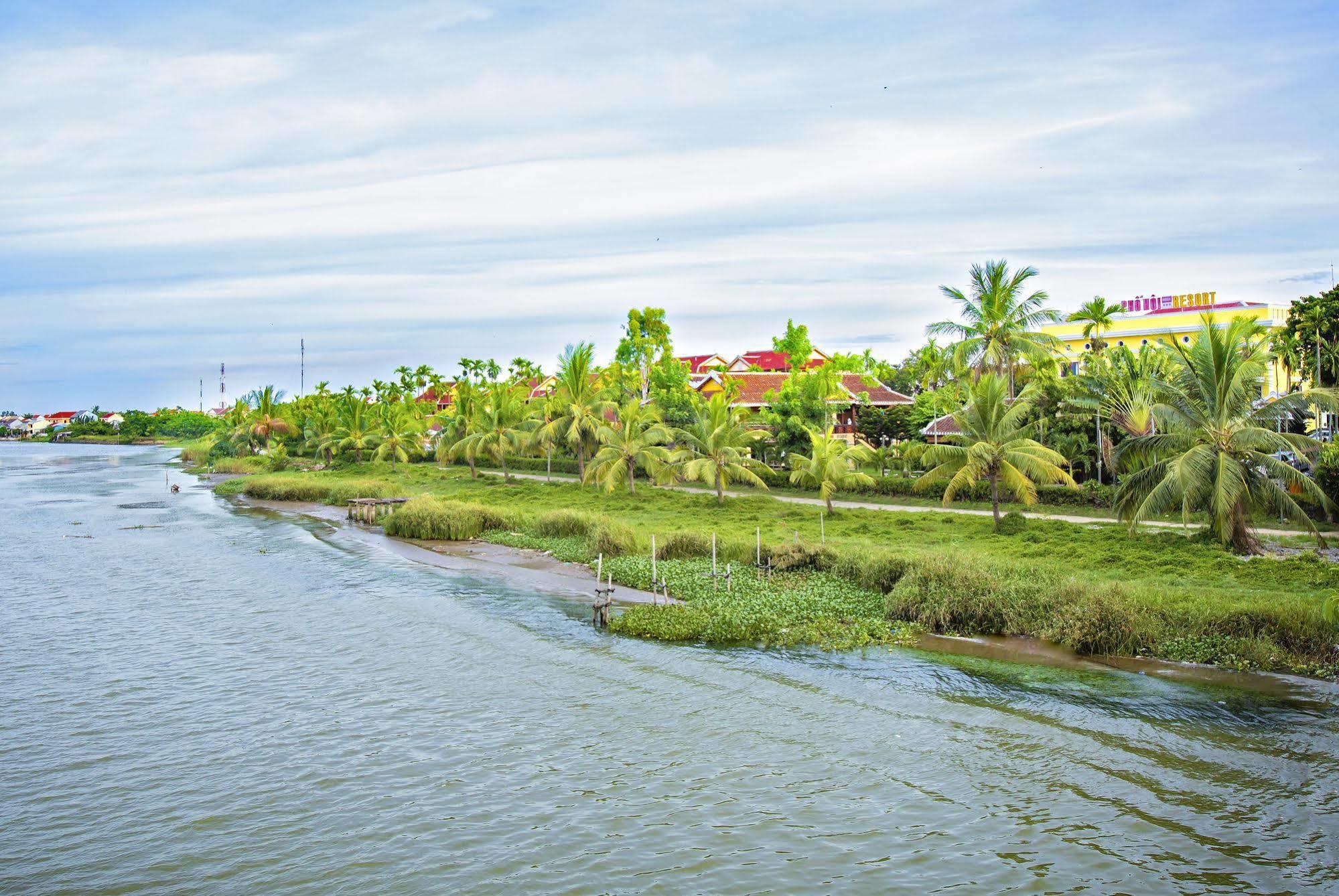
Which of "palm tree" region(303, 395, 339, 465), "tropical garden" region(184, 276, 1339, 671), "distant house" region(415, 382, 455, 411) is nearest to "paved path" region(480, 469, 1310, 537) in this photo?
"tropical garden" region(184, 276, 1339, 671)

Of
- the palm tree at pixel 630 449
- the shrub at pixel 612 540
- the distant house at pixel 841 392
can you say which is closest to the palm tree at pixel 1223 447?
the shrub at pixel 612 540

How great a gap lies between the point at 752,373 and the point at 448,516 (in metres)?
39.7

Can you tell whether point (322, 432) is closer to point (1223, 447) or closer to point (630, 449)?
point (630, 449)

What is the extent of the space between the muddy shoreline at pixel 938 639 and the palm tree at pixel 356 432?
2422 cm

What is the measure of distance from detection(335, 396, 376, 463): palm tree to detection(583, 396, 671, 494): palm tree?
29.8 metres

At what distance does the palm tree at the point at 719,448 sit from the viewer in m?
36.2

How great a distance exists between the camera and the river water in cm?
1077

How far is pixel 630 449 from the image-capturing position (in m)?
40.2

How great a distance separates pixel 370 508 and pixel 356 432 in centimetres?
2665

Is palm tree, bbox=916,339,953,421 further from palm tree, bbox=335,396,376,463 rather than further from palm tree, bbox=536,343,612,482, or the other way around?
palm tree, bbox=335,396,376,463

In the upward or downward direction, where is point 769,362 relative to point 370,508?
upward

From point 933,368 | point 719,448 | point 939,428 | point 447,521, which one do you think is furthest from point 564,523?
point 939,428

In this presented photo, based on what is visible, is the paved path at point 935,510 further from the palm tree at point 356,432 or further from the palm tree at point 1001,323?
the palm tree at point 356,432

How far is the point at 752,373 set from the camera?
71562 mm
